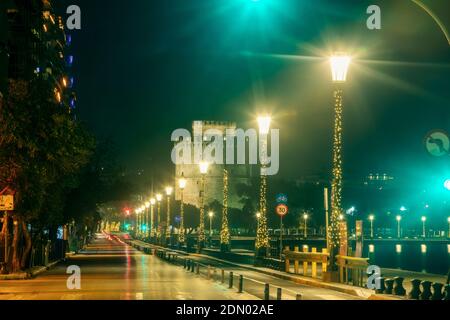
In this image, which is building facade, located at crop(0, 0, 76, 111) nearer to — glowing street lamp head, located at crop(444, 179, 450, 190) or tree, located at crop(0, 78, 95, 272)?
tree, located at crop(0, 78, 95, 272)

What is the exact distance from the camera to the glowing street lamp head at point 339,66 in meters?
30.1

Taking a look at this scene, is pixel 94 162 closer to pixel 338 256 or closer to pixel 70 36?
pixel 338 256

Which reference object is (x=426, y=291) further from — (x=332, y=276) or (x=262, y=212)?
(x=262, y=212)

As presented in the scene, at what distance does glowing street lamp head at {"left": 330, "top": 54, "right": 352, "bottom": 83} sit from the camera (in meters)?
30.1

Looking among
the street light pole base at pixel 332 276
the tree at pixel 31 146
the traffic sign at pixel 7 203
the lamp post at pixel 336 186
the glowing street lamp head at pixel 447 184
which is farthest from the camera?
the tree at pixel 31 146

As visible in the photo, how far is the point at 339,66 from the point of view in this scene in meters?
30.4

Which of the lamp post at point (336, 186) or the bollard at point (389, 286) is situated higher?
the lamp post at point (336, 186)

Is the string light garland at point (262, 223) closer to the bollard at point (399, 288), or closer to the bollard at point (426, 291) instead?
the bollard at point (399, 288)

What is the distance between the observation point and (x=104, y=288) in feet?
98.7

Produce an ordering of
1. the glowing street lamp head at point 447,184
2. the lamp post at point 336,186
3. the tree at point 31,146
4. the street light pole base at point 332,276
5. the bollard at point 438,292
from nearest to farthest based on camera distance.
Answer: the glowing street lamp head at point 447,184 → the bollard at point 438,292 → the lamp post at point 336,186 → the street light pole base at point 332,276 → the tree at point 31,146

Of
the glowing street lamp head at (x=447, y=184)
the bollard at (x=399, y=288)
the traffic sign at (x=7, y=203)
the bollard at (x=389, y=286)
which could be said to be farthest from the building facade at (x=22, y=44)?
the glowing street lamp head at (x=447, y=184)

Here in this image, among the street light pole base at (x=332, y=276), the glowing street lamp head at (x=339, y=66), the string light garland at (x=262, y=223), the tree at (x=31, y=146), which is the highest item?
the glowing street lamp head at (x=339, y=66)

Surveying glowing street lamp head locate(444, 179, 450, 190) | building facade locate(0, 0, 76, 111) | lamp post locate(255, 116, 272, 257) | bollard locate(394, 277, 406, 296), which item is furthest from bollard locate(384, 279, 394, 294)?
building facade locate(0, 0, 76, 111)
